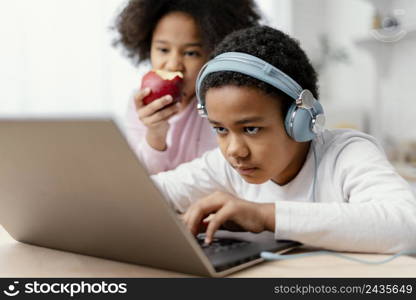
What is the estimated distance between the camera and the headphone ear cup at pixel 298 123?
0.86 meters

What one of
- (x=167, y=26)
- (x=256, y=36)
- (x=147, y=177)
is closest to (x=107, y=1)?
(x=167, y=26)

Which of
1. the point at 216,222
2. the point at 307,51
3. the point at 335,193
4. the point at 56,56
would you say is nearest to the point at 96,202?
the point at 216,222

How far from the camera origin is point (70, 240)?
712mm

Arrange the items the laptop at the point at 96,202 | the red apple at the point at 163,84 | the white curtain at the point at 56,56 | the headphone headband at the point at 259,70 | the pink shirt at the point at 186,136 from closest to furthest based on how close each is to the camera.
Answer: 1. the laptop at the point at 96,202
2. the headphone headband at the point at 259,70
3. the red apple at the point at 163,84
4. the pink shirt at the point at 186,136
5. the white curtain at the point at 56,56

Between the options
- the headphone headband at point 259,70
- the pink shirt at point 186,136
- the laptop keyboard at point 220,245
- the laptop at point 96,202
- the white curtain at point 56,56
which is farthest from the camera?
the white curtain at point 56,56

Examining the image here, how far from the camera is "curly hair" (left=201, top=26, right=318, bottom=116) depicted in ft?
2.87

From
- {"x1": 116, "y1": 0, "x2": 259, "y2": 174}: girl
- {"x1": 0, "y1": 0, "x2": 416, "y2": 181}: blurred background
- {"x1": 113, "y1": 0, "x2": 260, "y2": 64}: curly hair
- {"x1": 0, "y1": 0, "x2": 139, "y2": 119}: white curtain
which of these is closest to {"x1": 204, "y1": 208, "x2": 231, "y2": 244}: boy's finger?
{"x1": 116, "y1": 0, "x2": 259, "y2": 174}: girl

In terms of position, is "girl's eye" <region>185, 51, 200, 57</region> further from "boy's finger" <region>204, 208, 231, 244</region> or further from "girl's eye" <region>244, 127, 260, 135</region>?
"boy's finger" <region>204, 208, 231, 244</region>

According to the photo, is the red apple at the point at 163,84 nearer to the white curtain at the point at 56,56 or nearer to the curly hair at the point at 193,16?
the curly hair at the point at 193,16

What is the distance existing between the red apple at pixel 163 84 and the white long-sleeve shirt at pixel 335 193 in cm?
29

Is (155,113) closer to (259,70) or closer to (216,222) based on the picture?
(259,70)

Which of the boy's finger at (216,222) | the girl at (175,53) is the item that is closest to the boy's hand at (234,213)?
the boy's finger at (216,222)

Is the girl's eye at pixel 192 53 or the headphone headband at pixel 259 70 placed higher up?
the girl's eye at pixel 192 53

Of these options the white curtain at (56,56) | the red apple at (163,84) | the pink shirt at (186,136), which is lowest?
the pink shirt at (186,136)
